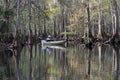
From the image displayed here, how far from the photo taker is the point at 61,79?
1014 centimetres

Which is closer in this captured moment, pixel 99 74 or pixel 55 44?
pixel 99 74

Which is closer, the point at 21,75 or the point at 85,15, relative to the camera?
the point at 21,75

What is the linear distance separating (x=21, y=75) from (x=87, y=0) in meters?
24.0

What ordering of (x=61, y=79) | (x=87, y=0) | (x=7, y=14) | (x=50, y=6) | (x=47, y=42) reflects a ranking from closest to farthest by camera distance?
(x=61, y=79), (x=7, y=14), (x=87, y=0), (x=47, y=42), (x=50, y=6)

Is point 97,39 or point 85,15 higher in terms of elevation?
point 85,15

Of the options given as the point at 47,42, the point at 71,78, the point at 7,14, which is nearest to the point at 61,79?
the point at 71,78

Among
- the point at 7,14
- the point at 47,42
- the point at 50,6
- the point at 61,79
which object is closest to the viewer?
the point at 61,79

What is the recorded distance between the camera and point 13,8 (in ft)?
107

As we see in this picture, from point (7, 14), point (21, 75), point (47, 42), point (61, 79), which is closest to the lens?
point (61, 79)

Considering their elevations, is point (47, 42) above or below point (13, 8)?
below

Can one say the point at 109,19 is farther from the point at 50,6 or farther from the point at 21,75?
the point at 21,75

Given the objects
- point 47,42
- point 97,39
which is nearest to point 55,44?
point 47,42

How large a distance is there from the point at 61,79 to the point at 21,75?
166 centimetres

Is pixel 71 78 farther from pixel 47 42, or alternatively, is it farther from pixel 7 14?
pixel 47 42
